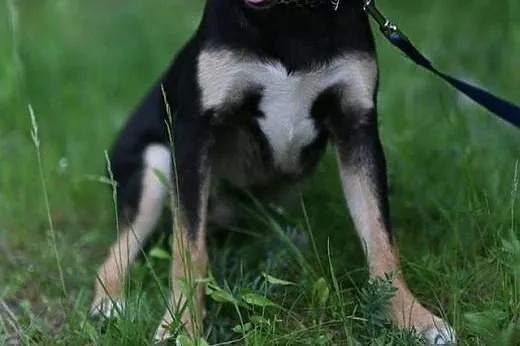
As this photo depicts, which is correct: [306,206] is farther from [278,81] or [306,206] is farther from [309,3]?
[309,3]

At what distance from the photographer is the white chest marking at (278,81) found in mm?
3172

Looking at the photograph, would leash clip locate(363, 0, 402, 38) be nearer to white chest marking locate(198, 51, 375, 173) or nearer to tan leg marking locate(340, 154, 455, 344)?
white chest marking locate(198, 51, 375, 173)

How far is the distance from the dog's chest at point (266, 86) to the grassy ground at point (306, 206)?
1.43ft

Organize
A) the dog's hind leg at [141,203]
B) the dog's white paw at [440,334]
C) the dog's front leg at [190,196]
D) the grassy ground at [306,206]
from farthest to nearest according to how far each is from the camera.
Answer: the dog's hind leg at [141,203], the dog's front leg at [190,196], the grassy ground at [306,206], the dog's white paw at [440,334]

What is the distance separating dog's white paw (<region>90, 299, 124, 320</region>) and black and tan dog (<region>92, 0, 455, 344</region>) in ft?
0.10

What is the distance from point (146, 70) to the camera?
612 centimetres

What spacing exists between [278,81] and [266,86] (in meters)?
0.04

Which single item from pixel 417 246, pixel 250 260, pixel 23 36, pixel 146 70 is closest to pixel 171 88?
pixel 250 260

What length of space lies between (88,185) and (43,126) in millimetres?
843

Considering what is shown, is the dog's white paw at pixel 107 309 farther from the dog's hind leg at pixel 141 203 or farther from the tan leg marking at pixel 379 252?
the tan leg marking at pixel 379 252

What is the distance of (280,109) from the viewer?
128 inches

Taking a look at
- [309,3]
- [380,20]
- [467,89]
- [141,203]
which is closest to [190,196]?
→ [141,203]

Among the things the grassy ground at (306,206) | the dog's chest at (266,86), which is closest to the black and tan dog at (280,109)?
the dog's chest at (266,86)

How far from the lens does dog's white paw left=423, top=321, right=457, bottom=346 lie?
298 centimetres
